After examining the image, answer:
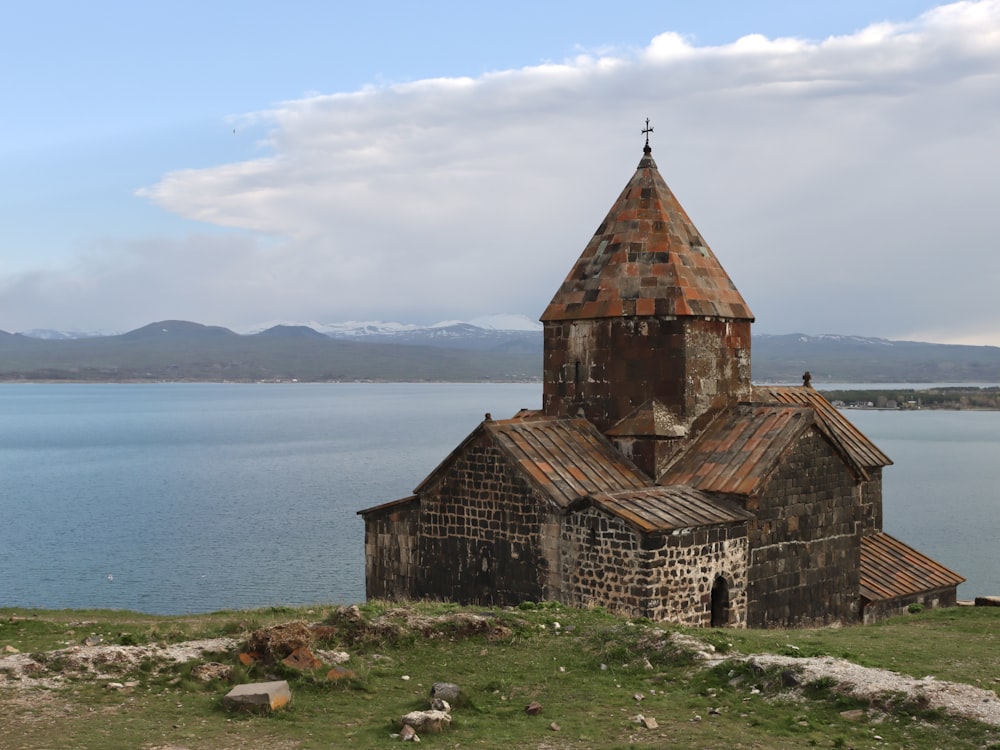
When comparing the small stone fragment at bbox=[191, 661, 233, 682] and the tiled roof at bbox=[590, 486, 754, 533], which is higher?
the tiled roof at bbox=[590, 486, 754, 533]

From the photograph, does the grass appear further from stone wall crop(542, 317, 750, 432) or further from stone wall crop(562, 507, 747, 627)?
stone wall crop(542, 317, 750, 432)

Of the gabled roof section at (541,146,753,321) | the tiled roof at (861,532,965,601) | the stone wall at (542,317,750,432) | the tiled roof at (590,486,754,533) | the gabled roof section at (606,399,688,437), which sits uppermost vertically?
the gabled roof section at (541,146,753,321)

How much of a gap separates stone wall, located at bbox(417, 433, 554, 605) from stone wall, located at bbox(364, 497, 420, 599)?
8.0 inches

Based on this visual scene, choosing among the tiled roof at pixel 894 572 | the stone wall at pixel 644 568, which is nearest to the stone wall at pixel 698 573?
the stone wall at pixel 644 568

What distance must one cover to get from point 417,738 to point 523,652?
2.80m

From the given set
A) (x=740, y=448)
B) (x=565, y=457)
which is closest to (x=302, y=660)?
(x=565, y=457)

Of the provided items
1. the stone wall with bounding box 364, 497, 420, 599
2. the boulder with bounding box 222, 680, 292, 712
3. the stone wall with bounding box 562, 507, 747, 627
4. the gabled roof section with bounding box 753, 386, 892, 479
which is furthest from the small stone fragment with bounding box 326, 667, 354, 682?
the gabled roof section with bounding box 753, 386, 892, 479

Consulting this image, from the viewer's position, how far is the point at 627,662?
416 inches

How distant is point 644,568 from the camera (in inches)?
541

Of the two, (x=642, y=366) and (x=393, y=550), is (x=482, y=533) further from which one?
(x=642, y=366)

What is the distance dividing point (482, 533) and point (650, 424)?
10.4 ft

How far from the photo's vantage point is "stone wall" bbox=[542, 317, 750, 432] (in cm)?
1645

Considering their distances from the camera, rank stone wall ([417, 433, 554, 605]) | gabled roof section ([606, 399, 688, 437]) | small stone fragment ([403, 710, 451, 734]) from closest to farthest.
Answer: small stone fragment ([403, 710, 451, 734]), stone wall ([417, 433, 554, 605]), gabled roof section ([606, 399, 688, 437])

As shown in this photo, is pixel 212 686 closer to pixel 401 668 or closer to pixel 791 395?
pixel 401 668
